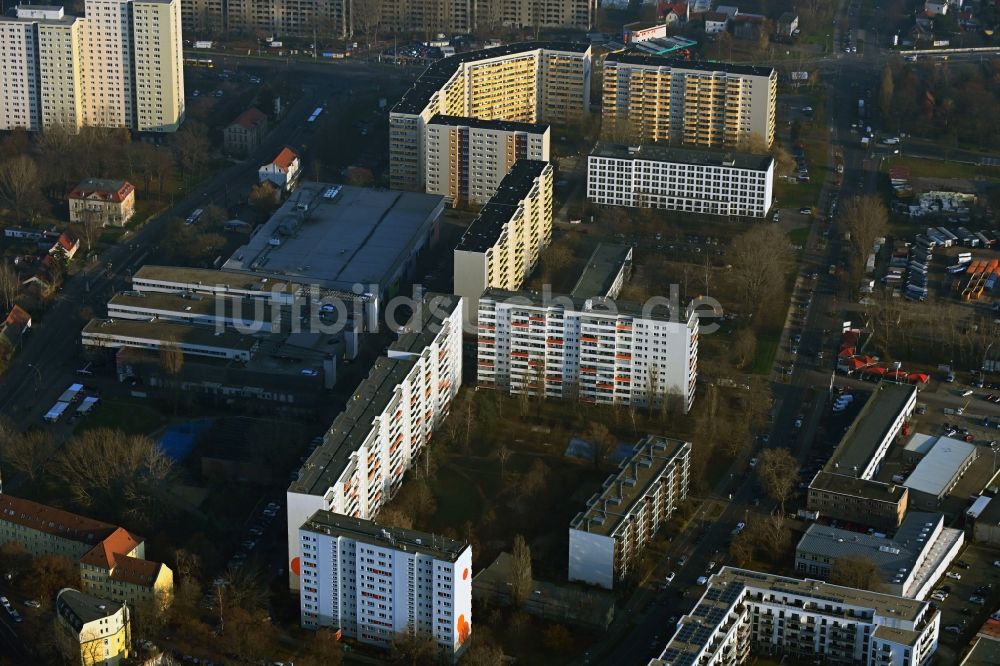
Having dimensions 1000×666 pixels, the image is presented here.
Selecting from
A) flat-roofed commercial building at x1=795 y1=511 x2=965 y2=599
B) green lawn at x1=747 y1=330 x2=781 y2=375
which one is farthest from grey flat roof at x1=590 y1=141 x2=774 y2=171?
flat-roofed commercial building at x1=795 y1=511 x2=965 y2=599

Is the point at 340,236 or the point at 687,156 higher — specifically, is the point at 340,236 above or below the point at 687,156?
below

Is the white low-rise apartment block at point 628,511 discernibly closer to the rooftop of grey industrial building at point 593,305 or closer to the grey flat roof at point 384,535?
the grey flat roof at point 384,535

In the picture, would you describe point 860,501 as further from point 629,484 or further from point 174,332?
point 174,332

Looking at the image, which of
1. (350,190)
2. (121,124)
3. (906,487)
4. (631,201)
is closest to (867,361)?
(906,487)

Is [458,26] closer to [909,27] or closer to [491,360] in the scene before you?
[909,27]

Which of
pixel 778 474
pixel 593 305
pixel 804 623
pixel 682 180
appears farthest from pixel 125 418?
pixel 682 180

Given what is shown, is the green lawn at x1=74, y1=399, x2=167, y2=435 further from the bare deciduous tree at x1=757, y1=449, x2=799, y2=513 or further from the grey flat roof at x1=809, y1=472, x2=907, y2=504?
the grey flat roof at x1=809, y1=472, x2=907, y2=504
